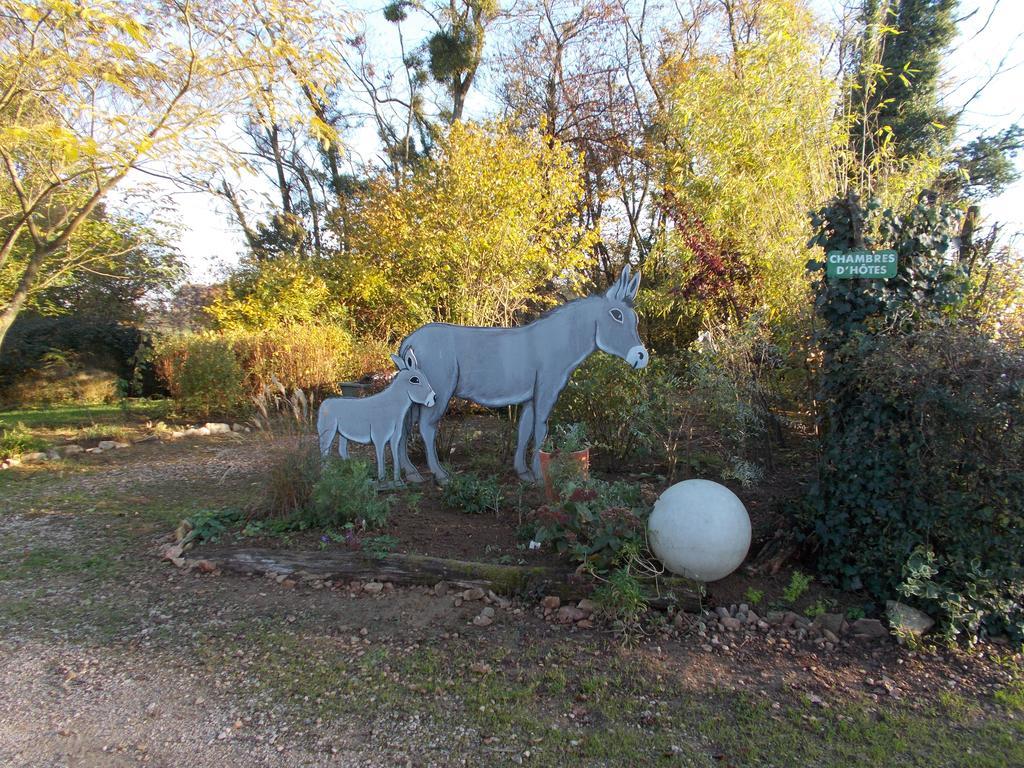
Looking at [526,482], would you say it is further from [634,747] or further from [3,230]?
[3,230]

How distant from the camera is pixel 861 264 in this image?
3885 millimetres

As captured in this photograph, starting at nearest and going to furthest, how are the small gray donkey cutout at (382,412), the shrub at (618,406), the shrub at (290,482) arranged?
the shrub at (290,482), the small gray donkey cutout at (382,412), the shrub at (618,406)

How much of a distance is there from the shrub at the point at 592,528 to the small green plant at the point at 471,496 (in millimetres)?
1129

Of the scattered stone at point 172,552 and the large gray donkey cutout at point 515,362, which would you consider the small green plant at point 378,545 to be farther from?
the scattered stone at point 172,552

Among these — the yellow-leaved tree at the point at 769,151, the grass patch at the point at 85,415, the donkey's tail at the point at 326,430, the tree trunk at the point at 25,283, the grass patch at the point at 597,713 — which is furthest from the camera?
the grass patch at the point at 85,415

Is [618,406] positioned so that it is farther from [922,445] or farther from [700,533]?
[922,445]

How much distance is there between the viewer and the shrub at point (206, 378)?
35.5ft

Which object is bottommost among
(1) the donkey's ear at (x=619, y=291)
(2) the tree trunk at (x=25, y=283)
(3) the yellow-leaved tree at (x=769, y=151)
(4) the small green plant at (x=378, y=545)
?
(4) the small green plant at (x=378, y=545)

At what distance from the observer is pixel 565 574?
3.89m

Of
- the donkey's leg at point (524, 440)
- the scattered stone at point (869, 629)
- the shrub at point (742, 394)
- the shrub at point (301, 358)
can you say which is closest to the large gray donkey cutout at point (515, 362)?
the donkey's leg at point (524, 440)

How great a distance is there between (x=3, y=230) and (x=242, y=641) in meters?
9.75

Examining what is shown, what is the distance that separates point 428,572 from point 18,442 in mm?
7766

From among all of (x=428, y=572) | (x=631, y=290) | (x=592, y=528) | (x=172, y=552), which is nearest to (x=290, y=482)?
(x=172, y=552)

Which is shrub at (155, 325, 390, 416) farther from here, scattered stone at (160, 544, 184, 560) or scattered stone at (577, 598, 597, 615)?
scattered stone at (577, 598, 597, 615)
